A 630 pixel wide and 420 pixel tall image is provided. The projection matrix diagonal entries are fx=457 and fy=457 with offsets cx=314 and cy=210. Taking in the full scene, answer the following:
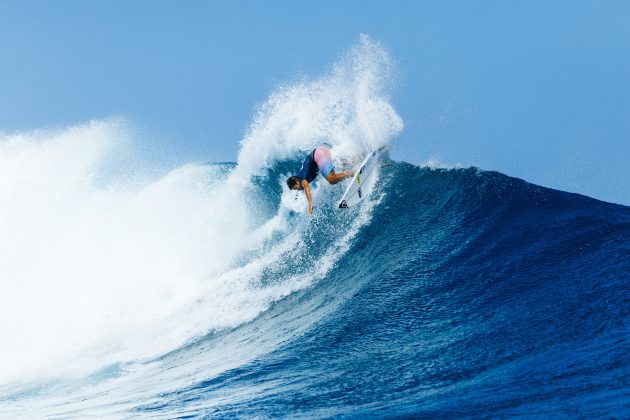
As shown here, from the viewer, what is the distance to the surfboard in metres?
8.13

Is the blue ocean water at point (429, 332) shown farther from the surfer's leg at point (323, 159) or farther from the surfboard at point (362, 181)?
the surfer's leg at point (323, 159)

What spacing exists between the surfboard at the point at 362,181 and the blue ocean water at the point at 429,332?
0.56 metres

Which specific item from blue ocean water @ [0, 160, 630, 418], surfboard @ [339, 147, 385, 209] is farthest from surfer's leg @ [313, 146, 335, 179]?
blue ocean water @ [0, 160, 630, 418]

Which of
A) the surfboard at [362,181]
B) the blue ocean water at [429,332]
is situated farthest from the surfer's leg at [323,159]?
the blue ocean water at [429,332]

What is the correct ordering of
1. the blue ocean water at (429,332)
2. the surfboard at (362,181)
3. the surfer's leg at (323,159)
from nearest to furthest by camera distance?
the blue ocean water at (429,332) → the surfer's leg at (323,159) → the surfboard at (362,181)

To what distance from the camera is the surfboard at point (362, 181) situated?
8.13 metres

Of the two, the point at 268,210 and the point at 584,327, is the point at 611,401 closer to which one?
the point at 584,327

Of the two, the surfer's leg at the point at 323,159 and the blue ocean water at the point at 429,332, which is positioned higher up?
the surfer's leg at the point at 323,159

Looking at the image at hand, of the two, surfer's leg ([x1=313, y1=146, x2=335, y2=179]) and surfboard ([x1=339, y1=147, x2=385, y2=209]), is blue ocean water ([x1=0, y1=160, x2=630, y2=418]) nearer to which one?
surfboard ([x1=339, y1=147, x2=385, y2=209])

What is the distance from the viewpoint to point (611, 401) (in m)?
2.82

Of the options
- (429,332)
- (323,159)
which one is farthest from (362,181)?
(429,332)

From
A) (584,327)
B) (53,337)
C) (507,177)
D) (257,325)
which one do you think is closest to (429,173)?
(507,177)

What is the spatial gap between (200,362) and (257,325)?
3.47 feet

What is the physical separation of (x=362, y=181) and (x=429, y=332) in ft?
14.8
